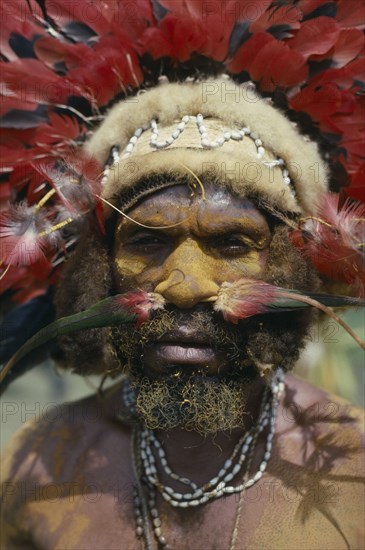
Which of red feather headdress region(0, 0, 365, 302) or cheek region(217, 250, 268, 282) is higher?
red feather headdress region(0, 0, 365, 302)

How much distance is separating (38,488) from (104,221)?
1233mm

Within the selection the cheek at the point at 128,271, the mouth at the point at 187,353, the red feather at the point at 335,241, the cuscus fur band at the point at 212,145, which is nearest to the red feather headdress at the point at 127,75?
the red feather at the point at 335,241

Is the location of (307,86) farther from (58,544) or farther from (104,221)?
(58,544)

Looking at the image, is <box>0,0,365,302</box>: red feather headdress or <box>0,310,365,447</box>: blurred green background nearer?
<box>0,0,365,302</box>: red feather headdress

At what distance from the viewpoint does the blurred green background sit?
337 cm

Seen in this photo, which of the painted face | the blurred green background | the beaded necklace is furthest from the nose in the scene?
the blurred green background

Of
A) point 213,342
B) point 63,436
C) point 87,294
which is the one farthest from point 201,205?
point 63,436

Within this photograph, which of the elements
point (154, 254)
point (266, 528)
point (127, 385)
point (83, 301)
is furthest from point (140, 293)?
point (266, 528)

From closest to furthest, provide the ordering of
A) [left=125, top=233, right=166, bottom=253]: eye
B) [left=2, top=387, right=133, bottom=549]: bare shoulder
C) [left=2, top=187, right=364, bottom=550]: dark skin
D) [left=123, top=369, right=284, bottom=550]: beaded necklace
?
[left=2, top=187, right=364, bottom=550]: dark skin → [left=125, top=233, right=166, bottom=253]: eye → [left=123, top=369, right=284, bottom=550]: beaded necklace → [left=2, top=387, right=133, bottom=549]: bare shoulder

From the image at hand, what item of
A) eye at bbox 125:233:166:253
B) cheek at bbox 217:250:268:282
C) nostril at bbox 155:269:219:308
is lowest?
nostril at bbox 155:269:219:308

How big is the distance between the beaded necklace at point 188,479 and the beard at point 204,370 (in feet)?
0.71

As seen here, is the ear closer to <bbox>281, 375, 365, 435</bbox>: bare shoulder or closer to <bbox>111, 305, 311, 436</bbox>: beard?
<bbox>111, 305, 311, 436</bbox>: beard

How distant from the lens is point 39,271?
311 cm

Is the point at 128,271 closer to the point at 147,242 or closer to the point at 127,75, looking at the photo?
the point at 147,242
